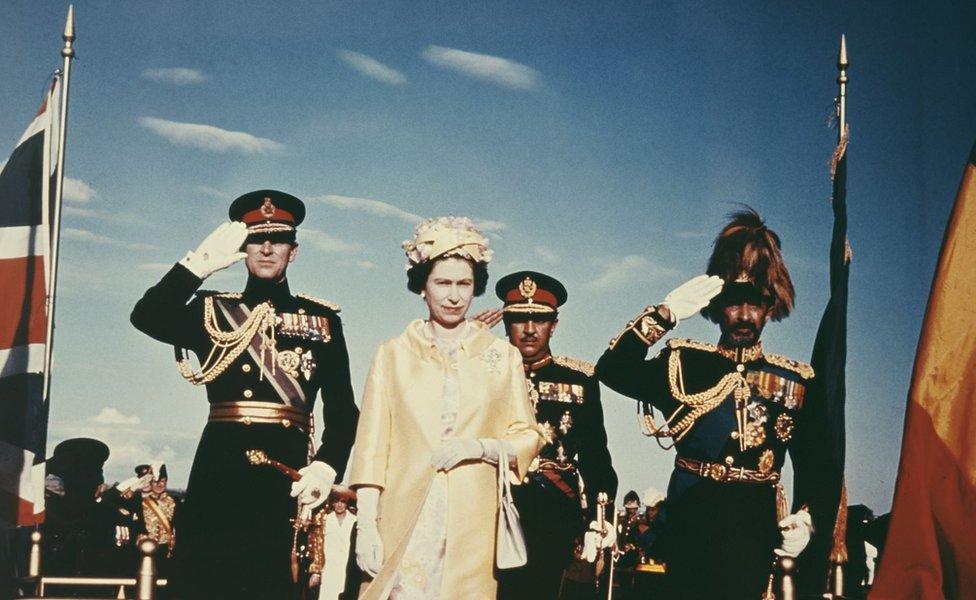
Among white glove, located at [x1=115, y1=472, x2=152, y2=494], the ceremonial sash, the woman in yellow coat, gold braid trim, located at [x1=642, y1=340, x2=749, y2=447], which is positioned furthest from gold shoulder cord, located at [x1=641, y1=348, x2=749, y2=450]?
white glove, located at [x1=115, y1=472, x2=152, y2=494]

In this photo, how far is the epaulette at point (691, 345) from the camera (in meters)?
7.14

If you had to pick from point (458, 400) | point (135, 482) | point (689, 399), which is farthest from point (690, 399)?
point (135, 482)

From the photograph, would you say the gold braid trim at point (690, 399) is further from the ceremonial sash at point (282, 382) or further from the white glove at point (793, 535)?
the ceremonial sash at point (282, 382)

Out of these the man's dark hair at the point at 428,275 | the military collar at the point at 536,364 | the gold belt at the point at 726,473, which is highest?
the man's dark hair at the point at 428,275

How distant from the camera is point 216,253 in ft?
22.4

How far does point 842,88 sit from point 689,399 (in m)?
2.38

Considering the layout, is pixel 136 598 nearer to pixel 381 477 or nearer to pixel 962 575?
pixel 381 477

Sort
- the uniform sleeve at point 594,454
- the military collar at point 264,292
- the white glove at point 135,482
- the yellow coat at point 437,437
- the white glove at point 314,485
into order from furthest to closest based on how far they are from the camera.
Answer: the uniform sleeve at point 594,454, the white glove at point 135,482, the military collar at point 264,292, the white glove at point 314,485, the yellow coat at point 437,437

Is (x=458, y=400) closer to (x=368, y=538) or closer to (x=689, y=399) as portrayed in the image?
(x=368, y=538)

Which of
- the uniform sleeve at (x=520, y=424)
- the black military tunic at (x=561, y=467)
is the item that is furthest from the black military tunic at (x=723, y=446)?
the uniform sleeve at (x=520, y=424)

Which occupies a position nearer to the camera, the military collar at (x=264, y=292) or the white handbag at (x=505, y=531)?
the white handbag at (x=505, y=531)

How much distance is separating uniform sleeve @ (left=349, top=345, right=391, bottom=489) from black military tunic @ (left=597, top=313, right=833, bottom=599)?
171 cm

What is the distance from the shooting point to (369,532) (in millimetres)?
5363

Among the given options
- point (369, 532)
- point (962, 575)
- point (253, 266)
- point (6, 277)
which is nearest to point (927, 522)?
point (962, 575)
